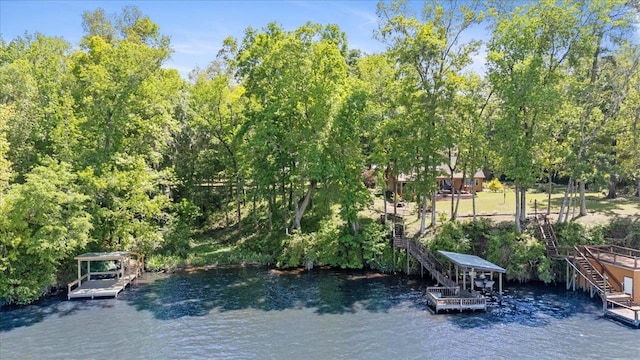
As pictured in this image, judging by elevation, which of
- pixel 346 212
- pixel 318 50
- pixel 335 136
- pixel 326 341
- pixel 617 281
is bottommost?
pixel 326 341

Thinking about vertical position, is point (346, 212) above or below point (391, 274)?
above

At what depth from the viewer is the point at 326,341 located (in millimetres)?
21922

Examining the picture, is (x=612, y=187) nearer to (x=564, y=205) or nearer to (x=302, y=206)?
(x=564, y=205)

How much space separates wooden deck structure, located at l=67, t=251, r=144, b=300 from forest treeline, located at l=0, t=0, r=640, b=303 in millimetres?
1342

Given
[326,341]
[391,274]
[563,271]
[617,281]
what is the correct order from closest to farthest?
[326,341] → [617,281] → [563,271] → [391,274]

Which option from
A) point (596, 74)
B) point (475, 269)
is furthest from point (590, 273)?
point (596, 74)

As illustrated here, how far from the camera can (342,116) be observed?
35.4 m

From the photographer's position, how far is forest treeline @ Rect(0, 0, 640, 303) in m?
32.1

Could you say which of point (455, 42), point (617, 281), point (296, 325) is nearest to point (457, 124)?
point (455, 42)

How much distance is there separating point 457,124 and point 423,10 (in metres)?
8.68

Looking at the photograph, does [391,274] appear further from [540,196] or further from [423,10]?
[540,196]

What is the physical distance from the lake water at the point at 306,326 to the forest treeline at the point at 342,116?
16.9 feet

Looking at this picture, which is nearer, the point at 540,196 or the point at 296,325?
the point at 296,325

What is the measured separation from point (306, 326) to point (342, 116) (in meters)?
16.9
